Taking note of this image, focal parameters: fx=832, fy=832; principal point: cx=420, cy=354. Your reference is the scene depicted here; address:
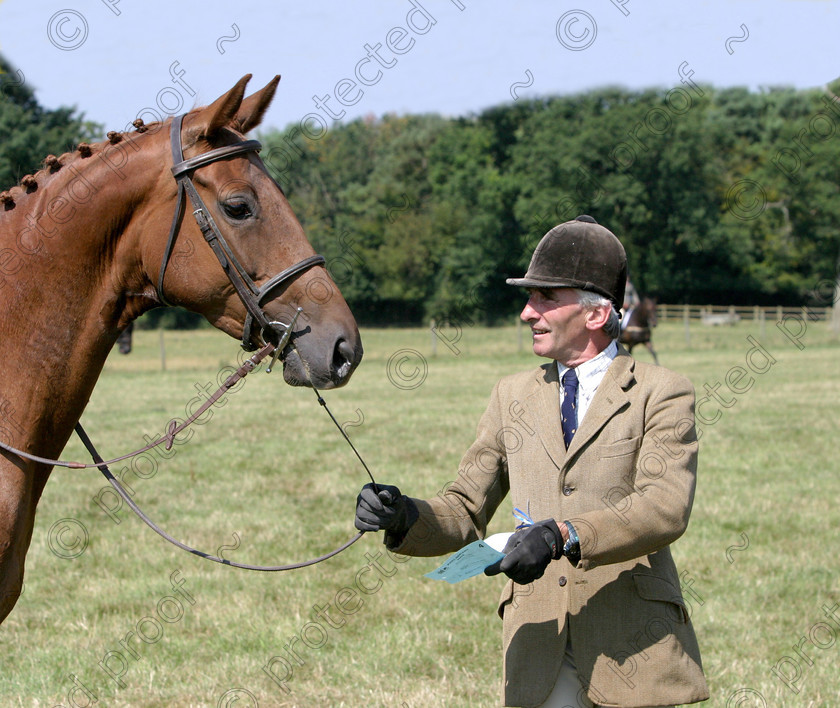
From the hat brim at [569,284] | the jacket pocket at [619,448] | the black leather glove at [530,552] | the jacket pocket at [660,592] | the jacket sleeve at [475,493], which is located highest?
Answer: the hat brim at [569,284]

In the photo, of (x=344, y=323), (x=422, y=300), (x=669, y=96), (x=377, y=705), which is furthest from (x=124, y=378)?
(x=669, y=96)

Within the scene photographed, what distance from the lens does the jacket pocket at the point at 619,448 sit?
2.69 meters

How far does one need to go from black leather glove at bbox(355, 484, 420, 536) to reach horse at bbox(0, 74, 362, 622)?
385mm

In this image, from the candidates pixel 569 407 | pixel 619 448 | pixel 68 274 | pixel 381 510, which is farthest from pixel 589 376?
pixel 68 274

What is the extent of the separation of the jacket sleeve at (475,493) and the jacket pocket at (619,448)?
45 centimetres

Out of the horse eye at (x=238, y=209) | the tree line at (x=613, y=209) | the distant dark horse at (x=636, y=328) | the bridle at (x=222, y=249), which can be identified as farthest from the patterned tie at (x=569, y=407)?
the tree line at (x=613, y=209)

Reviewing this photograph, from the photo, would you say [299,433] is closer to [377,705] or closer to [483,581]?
[483,581]

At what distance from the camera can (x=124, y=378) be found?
21.2 meters

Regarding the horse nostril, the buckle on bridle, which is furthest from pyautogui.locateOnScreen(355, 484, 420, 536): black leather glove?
the buckle on bridle

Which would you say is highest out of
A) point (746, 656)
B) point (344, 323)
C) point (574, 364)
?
point (344, 323)

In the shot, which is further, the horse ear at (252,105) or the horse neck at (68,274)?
the horse ear at (252,105)

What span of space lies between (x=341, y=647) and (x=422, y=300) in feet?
148

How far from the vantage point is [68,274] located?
2.74 m

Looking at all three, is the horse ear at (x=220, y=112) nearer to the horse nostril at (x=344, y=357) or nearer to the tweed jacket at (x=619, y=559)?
the horse nostril at (x=344, y=357)
